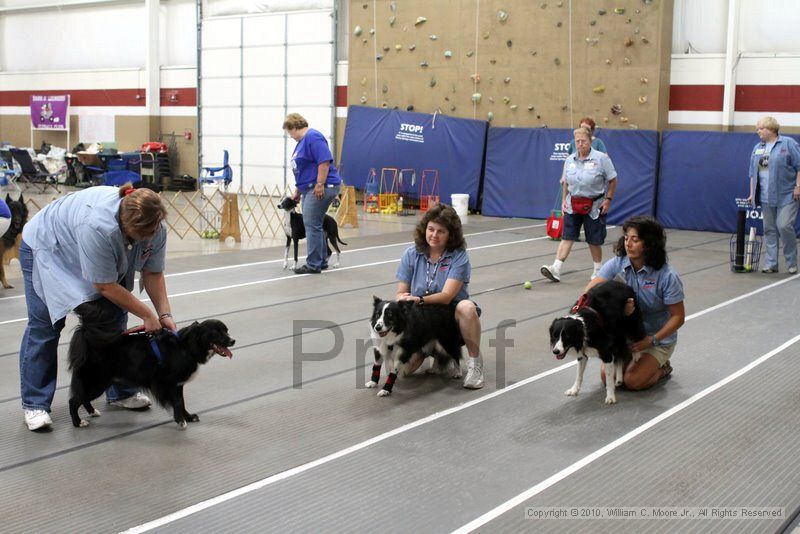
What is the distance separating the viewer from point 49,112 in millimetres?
24203

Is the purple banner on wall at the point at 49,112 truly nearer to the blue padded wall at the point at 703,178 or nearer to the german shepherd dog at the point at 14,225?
the german shepherd dog at the point at 14,225

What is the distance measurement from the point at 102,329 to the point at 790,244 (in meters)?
7.71

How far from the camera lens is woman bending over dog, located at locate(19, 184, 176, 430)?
3.77 meters

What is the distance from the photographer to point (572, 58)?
15391mm

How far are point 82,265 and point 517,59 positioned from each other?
43.8 feet

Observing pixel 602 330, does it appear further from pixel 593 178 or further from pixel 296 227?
pixel 296 227

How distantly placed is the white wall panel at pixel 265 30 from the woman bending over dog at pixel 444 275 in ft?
52.8

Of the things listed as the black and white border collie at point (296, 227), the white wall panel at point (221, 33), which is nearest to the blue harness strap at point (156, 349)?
the black and white border collie at point (296, 227)

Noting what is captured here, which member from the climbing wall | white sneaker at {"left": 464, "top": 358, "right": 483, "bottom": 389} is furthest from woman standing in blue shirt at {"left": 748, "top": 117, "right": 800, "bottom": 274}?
the climbing wall

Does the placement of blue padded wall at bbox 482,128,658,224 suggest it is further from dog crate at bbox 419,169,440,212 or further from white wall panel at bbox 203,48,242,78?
white wall panel at bbox 203,48,242,78

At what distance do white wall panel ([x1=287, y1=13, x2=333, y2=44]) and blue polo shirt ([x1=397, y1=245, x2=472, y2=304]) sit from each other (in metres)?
15.0

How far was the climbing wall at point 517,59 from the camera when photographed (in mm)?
14680

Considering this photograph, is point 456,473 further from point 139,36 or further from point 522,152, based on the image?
point 139,36

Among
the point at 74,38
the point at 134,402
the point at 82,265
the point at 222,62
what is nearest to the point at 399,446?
the point at 134,402
